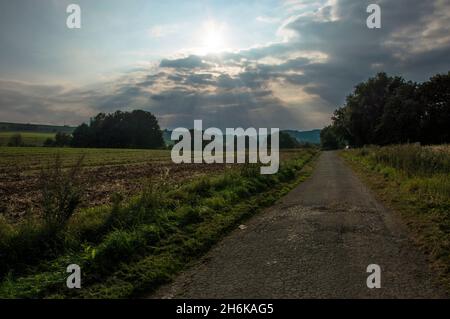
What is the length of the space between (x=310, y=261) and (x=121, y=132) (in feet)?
369

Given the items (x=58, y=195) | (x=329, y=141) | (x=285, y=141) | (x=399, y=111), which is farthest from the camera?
(x=285, y=141)

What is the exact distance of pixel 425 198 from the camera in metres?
10.2

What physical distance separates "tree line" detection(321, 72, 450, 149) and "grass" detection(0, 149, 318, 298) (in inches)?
2144

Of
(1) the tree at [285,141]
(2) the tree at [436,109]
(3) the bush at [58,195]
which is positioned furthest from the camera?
(1) the tree at [285,141]

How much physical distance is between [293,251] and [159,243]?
8.25ft

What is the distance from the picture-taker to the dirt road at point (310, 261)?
15.3ft

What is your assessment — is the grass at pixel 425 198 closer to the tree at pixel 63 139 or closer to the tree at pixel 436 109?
the tree at pixel 436 109

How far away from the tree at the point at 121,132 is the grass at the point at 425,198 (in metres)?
101

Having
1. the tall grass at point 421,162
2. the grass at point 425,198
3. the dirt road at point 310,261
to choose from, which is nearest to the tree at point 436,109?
the tall grass at point 421,162

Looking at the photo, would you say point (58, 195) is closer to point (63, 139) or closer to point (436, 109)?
point (436, 109)

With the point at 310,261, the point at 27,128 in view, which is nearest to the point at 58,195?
the point at 310,261

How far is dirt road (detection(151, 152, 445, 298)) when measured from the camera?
15.3ft

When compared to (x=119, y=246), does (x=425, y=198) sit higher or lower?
higher
